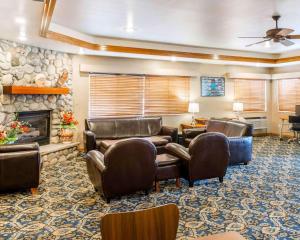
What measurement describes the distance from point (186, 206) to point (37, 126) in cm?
396

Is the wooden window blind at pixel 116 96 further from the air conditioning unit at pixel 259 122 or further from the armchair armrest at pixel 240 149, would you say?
the air conditioning unit at pixel 259 122

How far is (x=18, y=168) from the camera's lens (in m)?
3.68

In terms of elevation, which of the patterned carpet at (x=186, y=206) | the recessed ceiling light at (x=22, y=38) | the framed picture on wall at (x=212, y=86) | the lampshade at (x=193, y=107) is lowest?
the patterned carpet at (x=186, y=206)

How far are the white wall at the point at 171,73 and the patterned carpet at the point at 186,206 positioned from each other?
7.67 feet

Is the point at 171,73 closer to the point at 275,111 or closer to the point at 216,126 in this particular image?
the point at 216,126

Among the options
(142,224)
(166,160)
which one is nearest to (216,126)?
(166,160)

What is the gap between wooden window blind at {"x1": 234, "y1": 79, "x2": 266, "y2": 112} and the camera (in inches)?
352

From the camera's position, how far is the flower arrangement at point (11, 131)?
443cm

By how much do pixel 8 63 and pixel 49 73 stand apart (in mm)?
1001

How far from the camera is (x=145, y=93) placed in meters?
7.48

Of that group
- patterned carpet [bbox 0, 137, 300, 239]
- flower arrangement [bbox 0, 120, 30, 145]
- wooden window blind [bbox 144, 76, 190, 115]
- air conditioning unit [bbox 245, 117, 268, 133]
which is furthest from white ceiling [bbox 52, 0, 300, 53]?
air conditioning unit [bbox 245, 117, 268, 133]

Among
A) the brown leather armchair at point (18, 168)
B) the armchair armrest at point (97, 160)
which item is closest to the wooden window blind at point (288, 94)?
the armchair armrest at point (97, 160)

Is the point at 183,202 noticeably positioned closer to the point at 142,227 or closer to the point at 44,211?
the point at 44,211

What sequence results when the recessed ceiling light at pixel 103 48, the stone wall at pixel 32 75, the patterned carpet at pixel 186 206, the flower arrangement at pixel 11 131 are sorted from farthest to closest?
1. the recessed ceiling light at pixel 103 48
2. the stone wall at pixel 32 75
3. the flower arrangement at pixel 11 131
4. the patterned carpet at pixel 186 206
